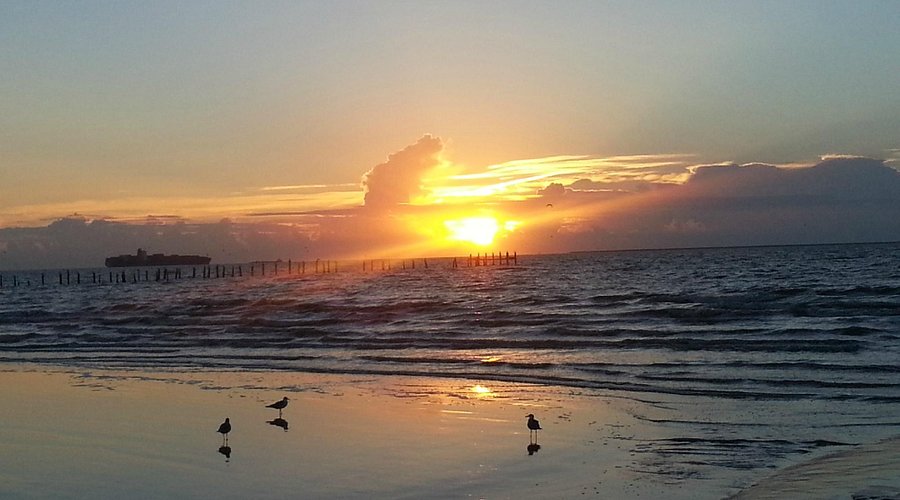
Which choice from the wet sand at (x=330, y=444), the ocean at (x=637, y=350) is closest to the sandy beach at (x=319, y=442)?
the wet sand at (x=330, y=444)

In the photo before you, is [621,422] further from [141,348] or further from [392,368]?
[141,348]

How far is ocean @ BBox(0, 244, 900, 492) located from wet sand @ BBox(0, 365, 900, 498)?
0.84 meters

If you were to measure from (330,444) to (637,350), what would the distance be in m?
15.0

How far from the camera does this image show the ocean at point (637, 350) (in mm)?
14023

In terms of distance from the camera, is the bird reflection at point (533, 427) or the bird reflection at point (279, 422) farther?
the bird reflection at point (279, 422)

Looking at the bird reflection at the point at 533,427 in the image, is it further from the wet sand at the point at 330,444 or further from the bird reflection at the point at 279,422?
the bird reflection at the point at 279,422

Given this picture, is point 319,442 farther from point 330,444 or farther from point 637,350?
point 637,350

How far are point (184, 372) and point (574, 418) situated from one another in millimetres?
11984

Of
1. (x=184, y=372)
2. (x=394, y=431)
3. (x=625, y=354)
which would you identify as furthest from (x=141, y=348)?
(x=394, y=431)

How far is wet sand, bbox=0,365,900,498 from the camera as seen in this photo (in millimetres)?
10258

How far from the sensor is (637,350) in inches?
1015

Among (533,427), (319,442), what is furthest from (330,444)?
(533,427)

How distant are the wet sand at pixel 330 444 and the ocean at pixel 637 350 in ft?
2.75

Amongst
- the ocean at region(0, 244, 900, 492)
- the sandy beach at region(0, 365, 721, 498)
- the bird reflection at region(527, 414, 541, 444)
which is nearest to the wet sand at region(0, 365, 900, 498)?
the sandy beach at region(0, 365, 721, 498)
